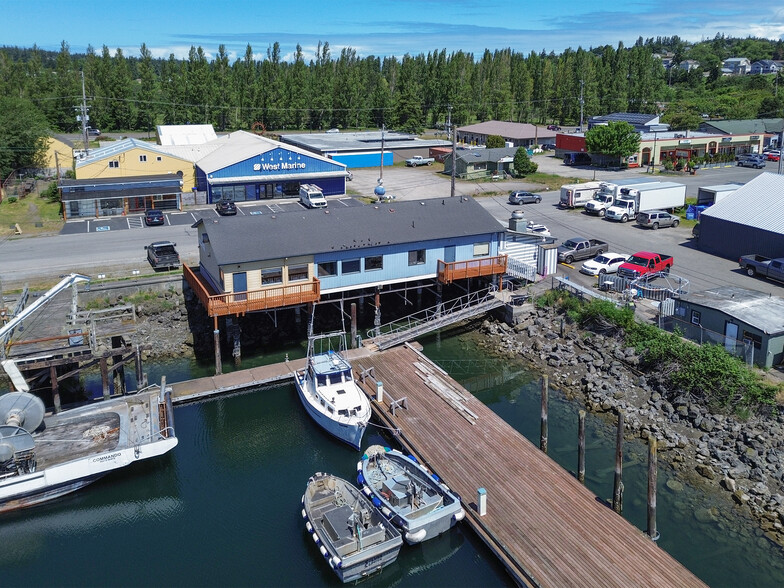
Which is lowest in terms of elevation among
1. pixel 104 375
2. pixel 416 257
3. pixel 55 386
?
pixel 55 386

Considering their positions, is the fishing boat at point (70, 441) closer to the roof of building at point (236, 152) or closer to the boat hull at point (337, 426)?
the boat hull at point (337, 426)

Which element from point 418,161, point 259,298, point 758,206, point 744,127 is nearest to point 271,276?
point 259,298

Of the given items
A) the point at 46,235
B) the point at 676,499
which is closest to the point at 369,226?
the point at 676,499

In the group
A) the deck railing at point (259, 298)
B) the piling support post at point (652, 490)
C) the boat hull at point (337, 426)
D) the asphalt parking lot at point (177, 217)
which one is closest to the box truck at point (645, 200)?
the asphalt parking lot at point (177, 217)

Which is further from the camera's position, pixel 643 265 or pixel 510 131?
pixel 510 131

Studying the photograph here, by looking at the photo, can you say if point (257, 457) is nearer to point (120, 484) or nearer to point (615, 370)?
point (120, 484)

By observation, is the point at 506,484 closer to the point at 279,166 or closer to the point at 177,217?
the point at 177,217
